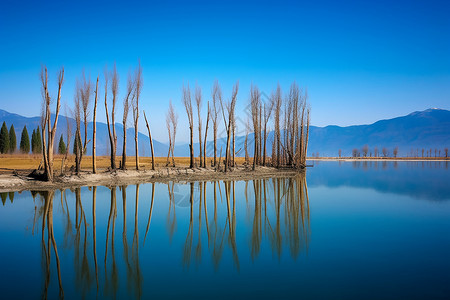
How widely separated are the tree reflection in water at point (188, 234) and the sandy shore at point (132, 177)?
10.8 ft

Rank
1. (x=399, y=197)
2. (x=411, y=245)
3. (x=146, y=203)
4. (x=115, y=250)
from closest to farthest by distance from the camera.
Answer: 1. (x=115, y=250)
2. (x=411, y=245)
3. (x=146, y=203)
4. (x=399, y=197)

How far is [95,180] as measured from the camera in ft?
66.7

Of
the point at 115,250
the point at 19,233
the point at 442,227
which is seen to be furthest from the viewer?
the point at 442,227

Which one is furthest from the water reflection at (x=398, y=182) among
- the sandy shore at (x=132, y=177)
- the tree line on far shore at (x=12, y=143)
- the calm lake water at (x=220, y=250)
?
the tree line on far shore at (x=12, y=143)

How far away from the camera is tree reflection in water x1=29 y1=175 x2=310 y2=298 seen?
19.1ft

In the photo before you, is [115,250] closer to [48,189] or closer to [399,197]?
[48,189]

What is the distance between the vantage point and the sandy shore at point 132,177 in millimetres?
17538

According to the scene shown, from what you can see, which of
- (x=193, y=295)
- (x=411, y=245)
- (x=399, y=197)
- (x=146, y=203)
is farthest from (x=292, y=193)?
(x=193, y=295)

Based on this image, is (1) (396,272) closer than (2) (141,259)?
Yes

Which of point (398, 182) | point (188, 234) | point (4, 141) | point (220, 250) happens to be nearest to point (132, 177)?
point (188, 234)

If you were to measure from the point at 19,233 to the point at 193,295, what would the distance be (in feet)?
19.0

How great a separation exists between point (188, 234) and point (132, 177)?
1474 cm

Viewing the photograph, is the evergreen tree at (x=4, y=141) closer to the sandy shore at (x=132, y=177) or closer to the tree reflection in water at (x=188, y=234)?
the sandy shore at (x=132, y=177)

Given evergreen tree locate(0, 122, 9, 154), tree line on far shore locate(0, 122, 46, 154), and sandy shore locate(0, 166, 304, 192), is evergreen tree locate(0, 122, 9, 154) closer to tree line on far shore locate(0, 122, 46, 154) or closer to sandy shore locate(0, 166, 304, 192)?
tree line on far shore locate(0, 122, 46, 154)
